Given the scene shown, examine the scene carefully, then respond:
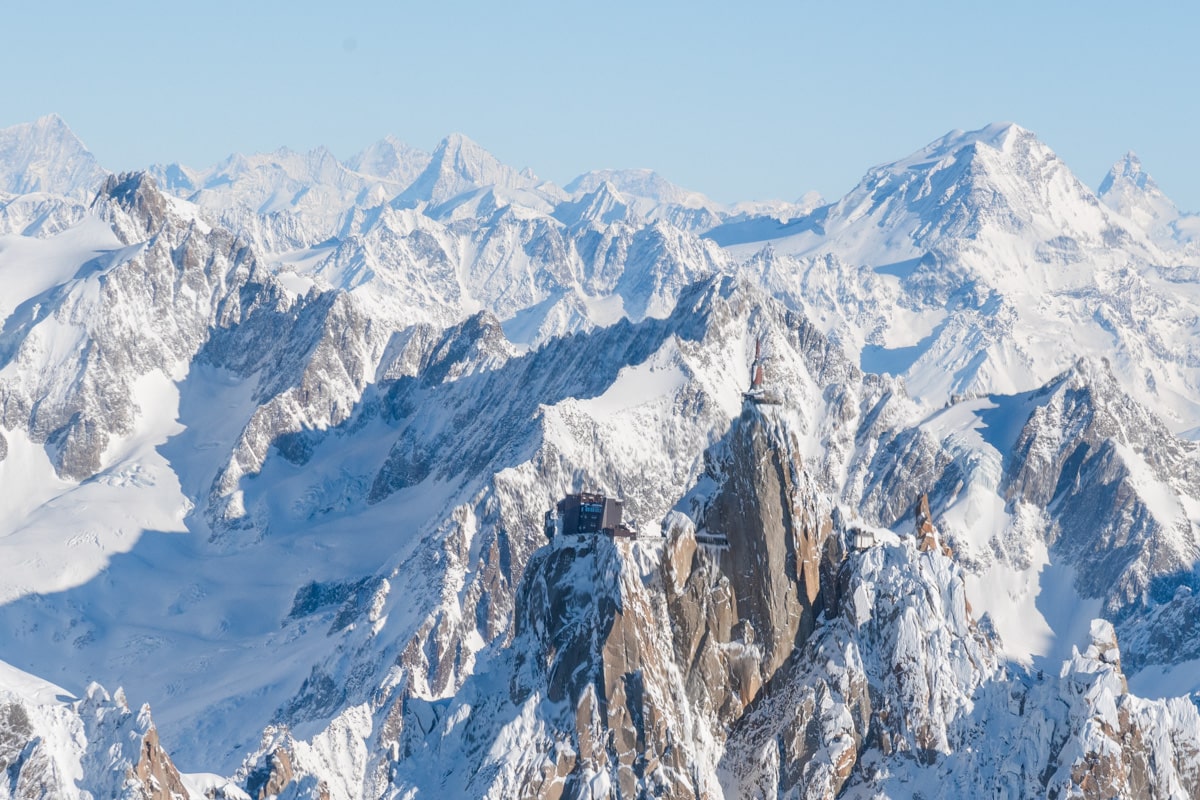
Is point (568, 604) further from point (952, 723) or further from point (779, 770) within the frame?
point (952, 723)

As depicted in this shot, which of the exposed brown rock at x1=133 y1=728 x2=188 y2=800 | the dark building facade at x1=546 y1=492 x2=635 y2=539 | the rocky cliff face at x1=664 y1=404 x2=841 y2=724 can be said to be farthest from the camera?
the dark building facade at x1=546 y1=492 x2=635 y2=539

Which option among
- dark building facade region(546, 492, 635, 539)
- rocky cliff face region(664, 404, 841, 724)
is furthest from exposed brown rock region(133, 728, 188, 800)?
rocky cliff face region(664, 404, 841, 724)

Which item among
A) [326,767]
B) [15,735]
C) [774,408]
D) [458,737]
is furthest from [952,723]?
[326,767]

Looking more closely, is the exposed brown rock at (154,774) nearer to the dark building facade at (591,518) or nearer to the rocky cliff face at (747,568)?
the dark building facade at (591,518)

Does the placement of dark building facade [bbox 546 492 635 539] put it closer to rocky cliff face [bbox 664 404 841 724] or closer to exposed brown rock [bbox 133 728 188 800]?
rocky cliff face [bbox 664 404 841 724]

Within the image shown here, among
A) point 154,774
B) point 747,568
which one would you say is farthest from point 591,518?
point 154,774

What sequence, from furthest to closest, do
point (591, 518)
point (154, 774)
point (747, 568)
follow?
point (591, 518)
point (747, 568)
point (154, 774)

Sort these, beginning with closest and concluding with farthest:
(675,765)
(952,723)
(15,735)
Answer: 1. (675,765)
2. (952,723)
3. (15,735)

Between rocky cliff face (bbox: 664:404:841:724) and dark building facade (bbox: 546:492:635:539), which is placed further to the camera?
dark building facade (bbox: 546:492:635:539)

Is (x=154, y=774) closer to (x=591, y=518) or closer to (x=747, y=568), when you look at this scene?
(x=591, y=518)

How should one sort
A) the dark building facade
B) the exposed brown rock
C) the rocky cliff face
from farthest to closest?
1. the dark building facade
2. the rocky cliff face
3. the exposed brown rock

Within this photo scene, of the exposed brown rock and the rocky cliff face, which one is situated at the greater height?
the rocky cliff face
